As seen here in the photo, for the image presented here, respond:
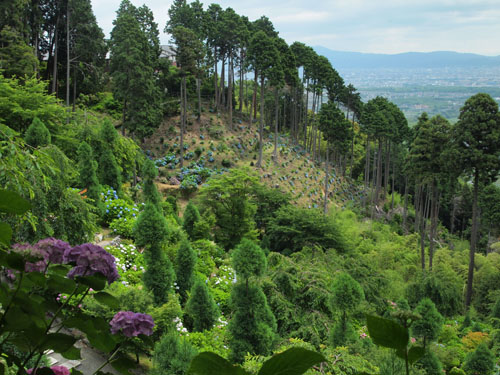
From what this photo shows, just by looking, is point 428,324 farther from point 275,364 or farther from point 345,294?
point 275,364

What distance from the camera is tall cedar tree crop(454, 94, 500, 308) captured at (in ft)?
52.2

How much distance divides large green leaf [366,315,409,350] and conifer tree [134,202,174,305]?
24.4ft

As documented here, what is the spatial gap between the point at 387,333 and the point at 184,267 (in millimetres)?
9254

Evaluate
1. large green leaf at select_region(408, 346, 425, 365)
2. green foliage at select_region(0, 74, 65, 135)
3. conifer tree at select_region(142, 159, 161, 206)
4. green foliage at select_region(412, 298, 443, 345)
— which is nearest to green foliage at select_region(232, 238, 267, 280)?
green foliage at select_region(412, 298, 443, 345)

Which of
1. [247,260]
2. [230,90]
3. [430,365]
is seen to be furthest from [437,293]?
[230,90]

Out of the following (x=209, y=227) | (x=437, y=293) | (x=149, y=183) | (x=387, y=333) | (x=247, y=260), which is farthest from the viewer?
(x=437, y=293)

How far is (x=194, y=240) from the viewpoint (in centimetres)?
1405

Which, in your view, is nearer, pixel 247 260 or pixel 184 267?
pixel 247 260

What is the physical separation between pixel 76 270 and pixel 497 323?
16.0 meters

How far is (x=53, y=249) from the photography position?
1.37 metres

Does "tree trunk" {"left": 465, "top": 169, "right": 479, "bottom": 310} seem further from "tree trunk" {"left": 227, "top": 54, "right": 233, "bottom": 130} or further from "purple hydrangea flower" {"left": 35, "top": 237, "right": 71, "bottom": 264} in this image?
"tree trunk" {"left": 227, "top": 54, "right": 233, "bottom": 130}

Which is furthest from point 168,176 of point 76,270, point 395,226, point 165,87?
point 76,270

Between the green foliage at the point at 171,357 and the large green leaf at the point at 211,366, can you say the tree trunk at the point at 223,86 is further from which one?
the large green leaf at the point at 211,366

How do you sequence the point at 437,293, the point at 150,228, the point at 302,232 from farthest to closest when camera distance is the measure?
the point at 302,232 → the point at 437,293 → the point at 150,228
